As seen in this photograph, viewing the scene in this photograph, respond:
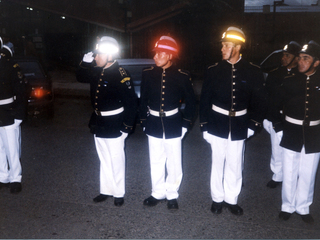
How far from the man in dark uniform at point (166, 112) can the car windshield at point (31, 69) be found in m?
5.12

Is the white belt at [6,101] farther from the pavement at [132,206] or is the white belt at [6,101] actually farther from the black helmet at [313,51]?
the black helmet at [313,51]

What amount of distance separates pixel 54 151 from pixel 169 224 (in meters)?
3.42

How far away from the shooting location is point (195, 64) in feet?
68.3

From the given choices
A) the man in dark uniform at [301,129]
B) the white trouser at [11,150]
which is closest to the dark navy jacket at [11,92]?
the white trouser at [11,150]

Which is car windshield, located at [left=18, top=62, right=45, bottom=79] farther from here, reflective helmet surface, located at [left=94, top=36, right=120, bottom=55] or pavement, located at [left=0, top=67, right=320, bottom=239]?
reflective helmet surface, located at [left=94, top=36, right=120, bottom=55]

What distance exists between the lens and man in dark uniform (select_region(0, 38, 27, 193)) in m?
4.56

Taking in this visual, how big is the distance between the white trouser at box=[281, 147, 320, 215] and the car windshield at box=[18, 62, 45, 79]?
21.4 ft

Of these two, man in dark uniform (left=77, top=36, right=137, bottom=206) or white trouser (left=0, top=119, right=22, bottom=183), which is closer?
man in dark uniform (left=77, top=36, right=137, bottom=206)

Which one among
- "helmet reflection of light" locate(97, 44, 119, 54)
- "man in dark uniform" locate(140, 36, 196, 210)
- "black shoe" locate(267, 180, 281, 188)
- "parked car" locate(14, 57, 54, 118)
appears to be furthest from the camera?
"parked car" locate(14, 57, 54, 118)

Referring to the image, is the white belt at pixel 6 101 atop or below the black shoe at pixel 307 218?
atop

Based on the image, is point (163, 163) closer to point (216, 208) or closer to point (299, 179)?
point (216, 208)

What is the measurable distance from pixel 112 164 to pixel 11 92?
170 centimetres

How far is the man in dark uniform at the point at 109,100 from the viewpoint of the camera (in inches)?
165

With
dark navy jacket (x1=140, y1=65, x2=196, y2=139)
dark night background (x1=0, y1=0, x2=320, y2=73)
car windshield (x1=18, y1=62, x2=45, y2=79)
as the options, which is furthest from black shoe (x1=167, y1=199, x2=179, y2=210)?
dark night background (x1=0, y1=0, x2=320, y2=73)
